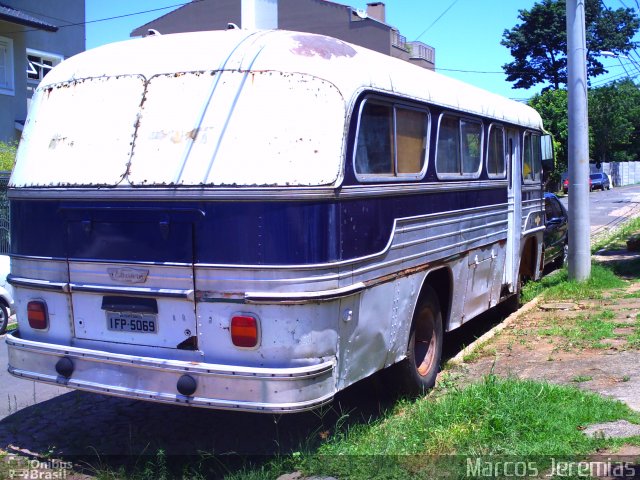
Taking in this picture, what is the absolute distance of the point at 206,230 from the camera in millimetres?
4801

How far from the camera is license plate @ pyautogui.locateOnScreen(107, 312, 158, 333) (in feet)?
16.4

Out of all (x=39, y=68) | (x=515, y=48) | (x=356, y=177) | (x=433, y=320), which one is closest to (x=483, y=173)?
(x=433, y=320)

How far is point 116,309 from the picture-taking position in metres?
5.11

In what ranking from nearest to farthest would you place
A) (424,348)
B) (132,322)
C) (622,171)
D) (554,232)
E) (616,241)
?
(132,322)
(424,348)
(554,232)
(616,241)
(622,171)

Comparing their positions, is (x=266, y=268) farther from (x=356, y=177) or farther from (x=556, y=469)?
(x=556, y=469)

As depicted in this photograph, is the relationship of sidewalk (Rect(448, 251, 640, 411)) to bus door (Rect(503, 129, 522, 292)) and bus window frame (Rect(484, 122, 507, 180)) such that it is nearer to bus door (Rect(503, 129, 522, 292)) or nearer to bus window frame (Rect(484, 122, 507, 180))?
bus door (Rect(503, 129, 522, 292))

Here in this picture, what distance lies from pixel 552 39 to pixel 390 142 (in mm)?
51308

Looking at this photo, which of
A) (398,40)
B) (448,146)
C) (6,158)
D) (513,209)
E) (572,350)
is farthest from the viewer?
(398,40)

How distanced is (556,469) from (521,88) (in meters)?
55.3

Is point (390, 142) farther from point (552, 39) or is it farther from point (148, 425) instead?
point (552, 39)

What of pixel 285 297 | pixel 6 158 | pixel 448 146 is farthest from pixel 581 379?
pixel 6 158

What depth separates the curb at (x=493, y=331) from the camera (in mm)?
7808

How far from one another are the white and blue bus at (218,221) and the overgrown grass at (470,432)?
1.52ft

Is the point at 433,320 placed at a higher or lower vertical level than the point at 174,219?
lower
